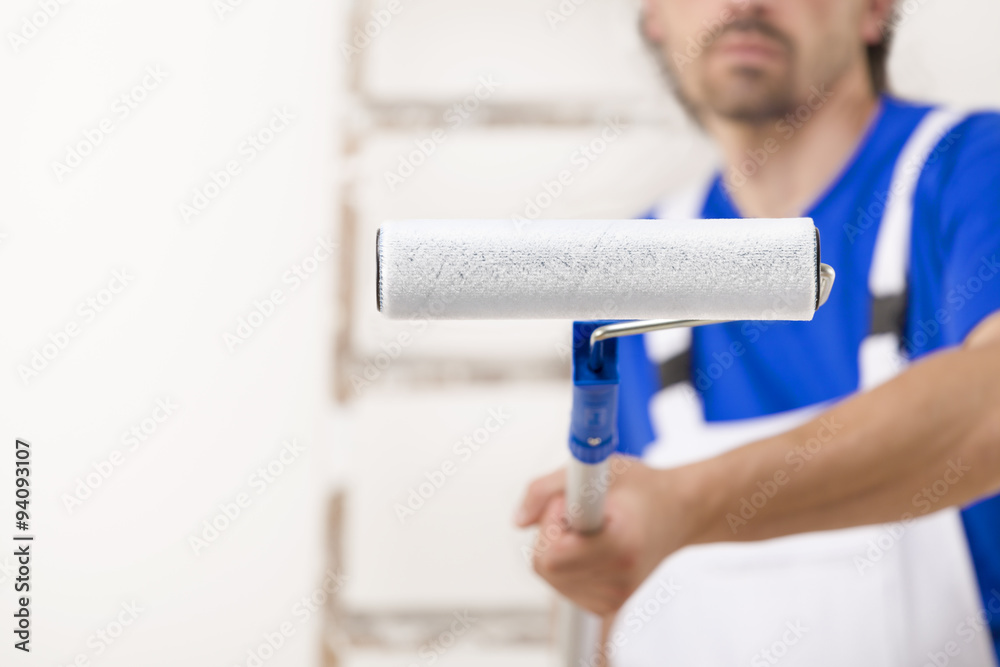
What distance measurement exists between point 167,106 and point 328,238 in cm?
22

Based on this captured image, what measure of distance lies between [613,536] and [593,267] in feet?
0.82

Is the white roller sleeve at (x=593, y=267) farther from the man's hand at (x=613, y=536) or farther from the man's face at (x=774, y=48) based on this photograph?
the man's face at (x=774, y=48)

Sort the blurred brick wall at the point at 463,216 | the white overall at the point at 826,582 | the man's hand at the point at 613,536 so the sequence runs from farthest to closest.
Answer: the blurred brick wall at the point at 463,216 → the white overall at the point at 826,582 → the man's hand at the point at 613,536

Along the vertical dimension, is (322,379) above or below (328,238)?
below

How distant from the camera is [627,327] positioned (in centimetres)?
43

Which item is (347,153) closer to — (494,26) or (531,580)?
(494,26)

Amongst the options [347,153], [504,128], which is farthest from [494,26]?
[347,153]

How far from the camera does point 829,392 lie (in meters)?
0.80

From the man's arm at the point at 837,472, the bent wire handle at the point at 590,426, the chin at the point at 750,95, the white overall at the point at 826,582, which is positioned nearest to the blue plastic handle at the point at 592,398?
the bent wire handle at the point at 590,426

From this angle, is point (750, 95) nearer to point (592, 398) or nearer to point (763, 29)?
point (763, 29)

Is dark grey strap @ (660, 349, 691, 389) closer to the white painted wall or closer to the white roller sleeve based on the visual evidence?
the white painted wall

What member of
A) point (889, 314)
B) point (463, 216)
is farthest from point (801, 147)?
point (463, 216)

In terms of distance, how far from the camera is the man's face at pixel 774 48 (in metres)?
0.83

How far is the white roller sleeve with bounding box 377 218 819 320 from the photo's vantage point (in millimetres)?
372
